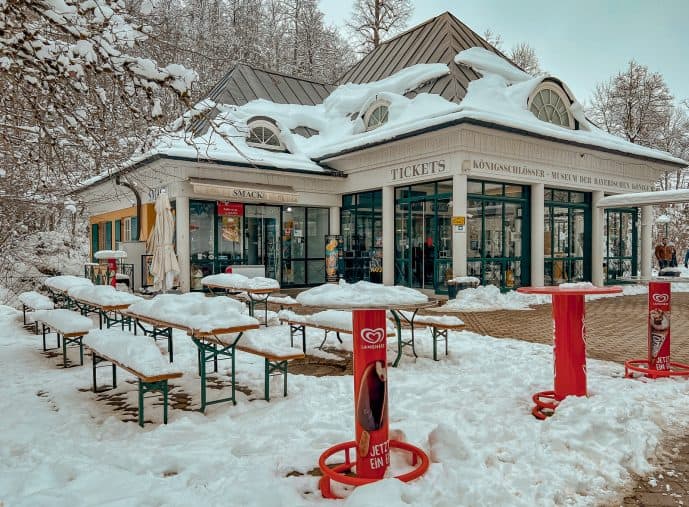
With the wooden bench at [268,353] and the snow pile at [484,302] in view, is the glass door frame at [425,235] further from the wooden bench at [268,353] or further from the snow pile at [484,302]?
the wooden bench at [268,353]

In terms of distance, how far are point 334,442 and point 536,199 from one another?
12.6 meters

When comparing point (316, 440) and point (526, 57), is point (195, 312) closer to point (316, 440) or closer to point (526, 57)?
point (316, 440)

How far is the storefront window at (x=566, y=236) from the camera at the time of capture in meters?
15.3

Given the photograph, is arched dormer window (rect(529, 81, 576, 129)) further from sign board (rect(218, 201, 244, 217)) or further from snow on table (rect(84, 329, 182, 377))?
snow on table (rect(84, 329, 182, 377))

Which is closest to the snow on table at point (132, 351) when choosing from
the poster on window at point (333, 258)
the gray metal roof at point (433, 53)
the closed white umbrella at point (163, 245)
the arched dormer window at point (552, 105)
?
the closed white umbrella at point (163, 245)

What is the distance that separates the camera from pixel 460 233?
1283 centimetres

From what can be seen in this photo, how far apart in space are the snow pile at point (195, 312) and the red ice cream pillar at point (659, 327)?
4.22 metres


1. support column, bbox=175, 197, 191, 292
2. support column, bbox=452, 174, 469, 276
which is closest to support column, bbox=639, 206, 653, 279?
support column, bbox=452, 174, 469, 276

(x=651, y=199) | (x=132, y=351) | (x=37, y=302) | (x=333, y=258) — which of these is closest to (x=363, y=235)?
(x=333, y=258)

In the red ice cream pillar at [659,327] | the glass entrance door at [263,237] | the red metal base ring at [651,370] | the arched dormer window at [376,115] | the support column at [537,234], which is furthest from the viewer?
the glass entrance door at [263,237]

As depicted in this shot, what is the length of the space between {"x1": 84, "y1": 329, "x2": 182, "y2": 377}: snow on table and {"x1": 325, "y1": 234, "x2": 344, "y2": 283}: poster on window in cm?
1090

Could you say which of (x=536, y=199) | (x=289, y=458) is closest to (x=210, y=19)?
(x=536, y=199)

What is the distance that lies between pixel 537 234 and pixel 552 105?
4.05m

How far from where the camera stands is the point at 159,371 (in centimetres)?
396
